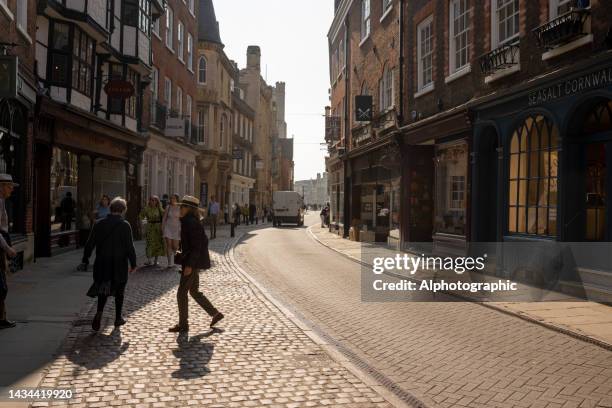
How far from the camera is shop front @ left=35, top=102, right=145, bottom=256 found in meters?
16.1

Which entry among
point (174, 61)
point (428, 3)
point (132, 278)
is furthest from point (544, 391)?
point (174, 61)

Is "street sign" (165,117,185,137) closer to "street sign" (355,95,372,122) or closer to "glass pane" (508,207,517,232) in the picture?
"street sign" (355,95,372,122)

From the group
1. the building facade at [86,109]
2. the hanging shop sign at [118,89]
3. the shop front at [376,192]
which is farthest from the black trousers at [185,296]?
the hanging shop sign at [118,89]

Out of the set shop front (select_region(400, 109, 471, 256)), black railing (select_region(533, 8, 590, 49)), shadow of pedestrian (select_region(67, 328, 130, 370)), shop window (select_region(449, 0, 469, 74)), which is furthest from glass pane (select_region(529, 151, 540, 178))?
shadow of pedestrian (select_region(67, 328, 130, 370))

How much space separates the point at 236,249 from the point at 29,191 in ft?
25.9

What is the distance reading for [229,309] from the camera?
9.05 m

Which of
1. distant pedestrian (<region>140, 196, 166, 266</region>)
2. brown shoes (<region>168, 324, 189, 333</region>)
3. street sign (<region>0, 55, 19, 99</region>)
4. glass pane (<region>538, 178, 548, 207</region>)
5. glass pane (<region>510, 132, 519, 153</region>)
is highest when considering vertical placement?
street sign (<region>0, 55, 19, 99</region>)

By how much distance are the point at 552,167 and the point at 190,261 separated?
7524mm

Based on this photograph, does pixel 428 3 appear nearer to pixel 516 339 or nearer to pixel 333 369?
pixel 516 339

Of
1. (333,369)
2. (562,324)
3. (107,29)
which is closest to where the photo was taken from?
(333,369)

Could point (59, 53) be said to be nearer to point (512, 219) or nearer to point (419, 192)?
point (419, 192)

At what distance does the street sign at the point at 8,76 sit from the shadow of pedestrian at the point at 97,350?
13.7 ft

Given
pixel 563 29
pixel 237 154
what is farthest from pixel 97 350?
pixel 237 154

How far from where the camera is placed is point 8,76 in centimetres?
913
